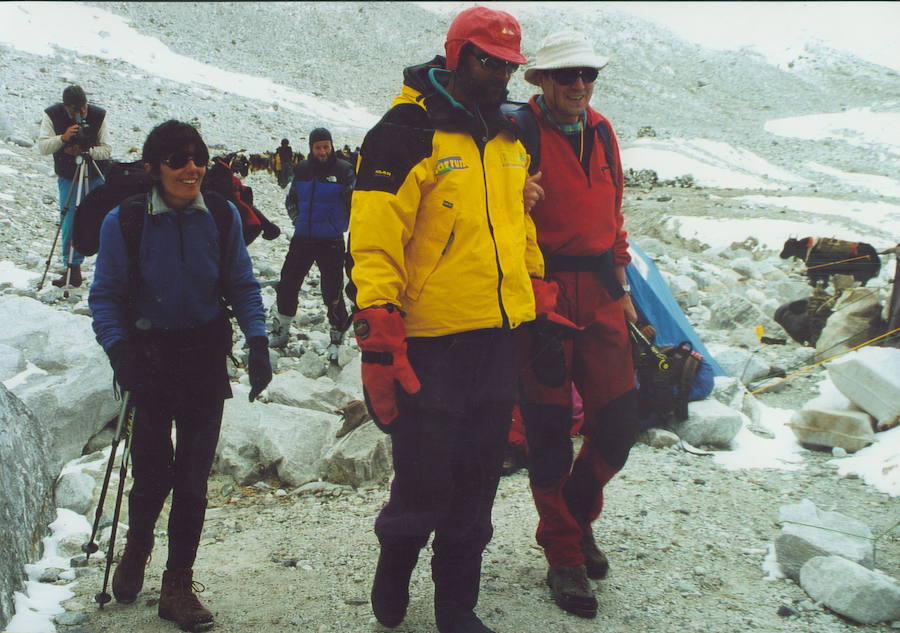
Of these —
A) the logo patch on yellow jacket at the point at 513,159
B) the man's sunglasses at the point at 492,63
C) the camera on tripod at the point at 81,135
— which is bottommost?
the camera on tripod at the point at 81,135

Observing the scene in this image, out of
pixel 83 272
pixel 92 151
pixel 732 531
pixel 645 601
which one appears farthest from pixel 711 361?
pixel 83 272

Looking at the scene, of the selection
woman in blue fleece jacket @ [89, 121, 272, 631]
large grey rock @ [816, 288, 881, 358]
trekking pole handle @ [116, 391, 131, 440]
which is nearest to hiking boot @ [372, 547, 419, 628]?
woman in blue fleece jacket @ [89, 121, 272, 631]

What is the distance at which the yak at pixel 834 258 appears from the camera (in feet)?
23.5

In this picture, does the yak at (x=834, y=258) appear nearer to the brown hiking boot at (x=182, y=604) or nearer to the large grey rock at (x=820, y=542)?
the large grey rock at (x=820, y=542)

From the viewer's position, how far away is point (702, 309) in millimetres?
8984

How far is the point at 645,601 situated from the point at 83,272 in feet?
24.9

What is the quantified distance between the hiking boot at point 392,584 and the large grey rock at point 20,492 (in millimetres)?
1381

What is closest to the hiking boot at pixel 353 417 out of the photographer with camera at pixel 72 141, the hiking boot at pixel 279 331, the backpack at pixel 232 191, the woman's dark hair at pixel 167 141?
the backpack at pixel 232 191

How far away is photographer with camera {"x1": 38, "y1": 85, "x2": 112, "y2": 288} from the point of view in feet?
23.4

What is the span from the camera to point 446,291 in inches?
104

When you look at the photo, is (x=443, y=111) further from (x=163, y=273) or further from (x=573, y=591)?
(x=573, y=591)

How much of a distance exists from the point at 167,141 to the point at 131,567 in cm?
170

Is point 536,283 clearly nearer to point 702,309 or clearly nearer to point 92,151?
point 92,151

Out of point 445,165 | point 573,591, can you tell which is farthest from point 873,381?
point 445,165
